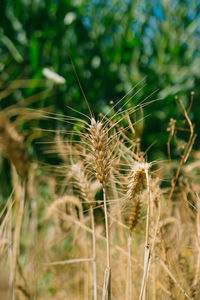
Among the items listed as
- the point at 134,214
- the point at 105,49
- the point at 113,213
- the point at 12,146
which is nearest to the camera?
the point at 12,146

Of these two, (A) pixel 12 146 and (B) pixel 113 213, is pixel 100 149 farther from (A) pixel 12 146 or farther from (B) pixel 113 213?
(B) pixel 113 213

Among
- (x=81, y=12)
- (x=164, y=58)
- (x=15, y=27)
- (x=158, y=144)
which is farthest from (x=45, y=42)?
(x=158, y=144)

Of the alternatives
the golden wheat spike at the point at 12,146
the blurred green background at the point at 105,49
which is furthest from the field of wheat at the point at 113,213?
the blurred green background at the point at 105,49

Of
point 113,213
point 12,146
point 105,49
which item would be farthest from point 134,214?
point 105,49

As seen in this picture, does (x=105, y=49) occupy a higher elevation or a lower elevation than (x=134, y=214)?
higher

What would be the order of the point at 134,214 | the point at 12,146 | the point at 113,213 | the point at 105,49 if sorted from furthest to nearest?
the point at 105,49 < the point at 113,213 < the point at 134,214 < the point at 12,146

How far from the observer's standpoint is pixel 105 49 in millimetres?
1992

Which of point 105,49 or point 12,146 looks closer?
point 12,146

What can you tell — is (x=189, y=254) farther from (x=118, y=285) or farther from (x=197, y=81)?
(x=197, y=81)

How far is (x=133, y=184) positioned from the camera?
16.3 inches

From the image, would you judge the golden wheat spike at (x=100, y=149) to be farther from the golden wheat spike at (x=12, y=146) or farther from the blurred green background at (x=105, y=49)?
the blurred green background at (x=105, y=49)

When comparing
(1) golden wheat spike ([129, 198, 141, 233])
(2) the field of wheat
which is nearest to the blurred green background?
(2) the field of wheat

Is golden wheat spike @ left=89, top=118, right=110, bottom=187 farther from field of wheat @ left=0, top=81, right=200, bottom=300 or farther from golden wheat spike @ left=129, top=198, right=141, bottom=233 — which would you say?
golden wheat spike @ left=129, top=198, right=141, bottom=233

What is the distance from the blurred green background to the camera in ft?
5.78
